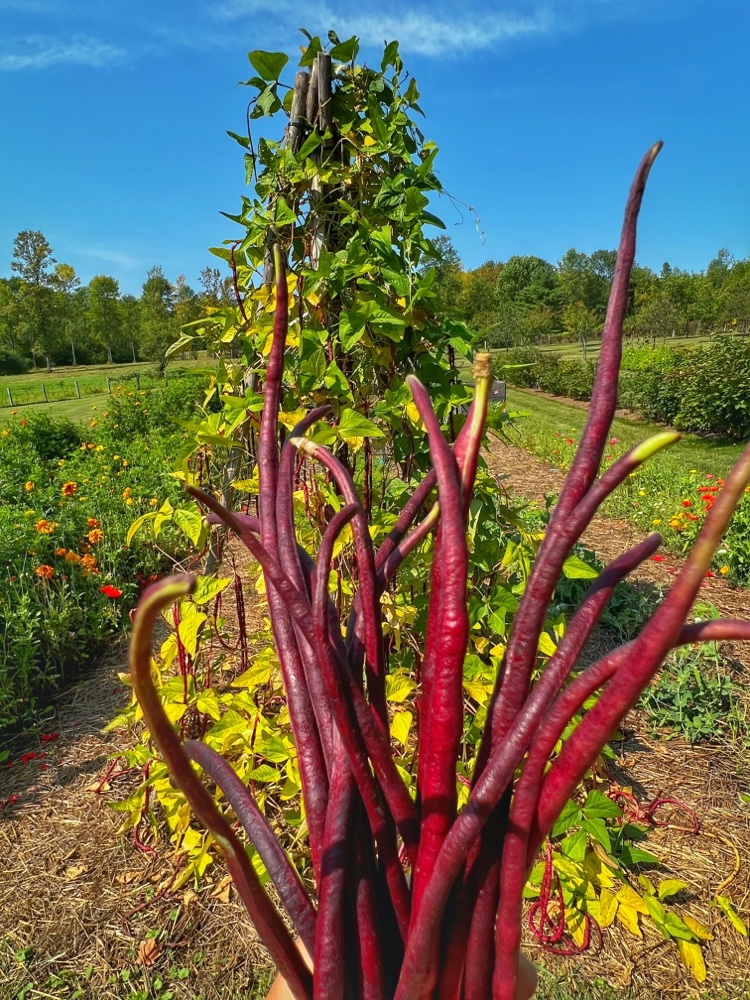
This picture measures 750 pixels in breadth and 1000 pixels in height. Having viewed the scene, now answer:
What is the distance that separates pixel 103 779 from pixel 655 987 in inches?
89.3

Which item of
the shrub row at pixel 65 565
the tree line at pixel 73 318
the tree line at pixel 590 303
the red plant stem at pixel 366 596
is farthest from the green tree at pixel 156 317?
the red plant stem at pixel 366 596

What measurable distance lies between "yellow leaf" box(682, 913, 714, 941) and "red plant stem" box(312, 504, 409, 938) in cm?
199

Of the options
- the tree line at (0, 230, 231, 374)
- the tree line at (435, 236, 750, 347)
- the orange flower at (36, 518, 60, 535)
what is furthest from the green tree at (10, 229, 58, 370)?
the orange flower at (36, 518, 60, 535)

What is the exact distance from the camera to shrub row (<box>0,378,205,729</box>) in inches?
134

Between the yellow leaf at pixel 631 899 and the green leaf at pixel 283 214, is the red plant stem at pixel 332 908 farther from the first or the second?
the yellow leaf at pixel 631 899

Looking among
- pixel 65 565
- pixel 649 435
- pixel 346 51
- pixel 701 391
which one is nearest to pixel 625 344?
pixel 701 391

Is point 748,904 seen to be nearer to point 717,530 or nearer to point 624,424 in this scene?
point 717,530

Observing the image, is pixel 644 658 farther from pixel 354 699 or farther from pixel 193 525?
pixel 193 525

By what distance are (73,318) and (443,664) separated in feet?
169

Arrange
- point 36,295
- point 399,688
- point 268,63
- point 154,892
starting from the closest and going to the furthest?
point 399,688 → point 268,63 → point 154,892 → point 36,295

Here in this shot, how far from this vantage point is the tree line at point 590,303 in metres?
37.9

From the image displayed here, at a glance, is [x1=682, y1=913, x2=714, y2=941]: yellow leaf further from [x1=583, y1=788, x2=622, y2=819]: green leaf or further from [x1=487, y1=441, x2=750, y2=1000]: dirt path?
[x1=583, y1=788, x2=622, y2=819]: green leaf

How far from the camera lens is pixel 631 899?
2057 millimetres

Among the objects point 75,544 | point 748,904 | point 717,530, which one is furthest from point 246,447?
point 75,544
